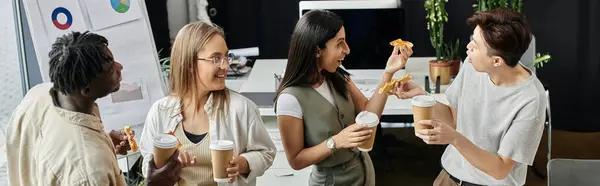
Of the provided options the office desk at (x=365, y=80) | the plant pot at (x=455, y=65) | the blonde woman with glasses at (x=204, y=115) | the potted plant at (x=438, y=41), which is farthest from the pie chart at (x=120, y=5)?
the plant pot at (x=455, y=65)

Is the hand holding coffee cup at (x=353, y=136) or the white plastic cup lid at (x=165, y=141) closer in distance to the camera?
the white plastic cup lid at (x=165, y=141)

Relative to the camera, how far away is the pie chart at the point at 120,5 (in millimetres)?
4402

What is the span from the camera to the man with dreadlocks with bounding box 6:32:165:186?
2.40 m

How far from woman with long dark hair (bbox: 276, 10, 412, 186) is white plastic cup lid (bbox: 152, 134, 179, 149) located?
20.9 inches

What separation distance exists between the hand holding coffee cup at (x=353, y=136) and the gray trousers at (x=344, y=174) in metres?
0.22

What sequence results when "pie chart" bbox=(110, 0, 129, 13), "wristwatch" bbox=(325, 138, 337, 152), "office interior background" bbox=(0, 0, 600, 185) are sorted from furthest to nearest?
"office interior background" bbox=(0, 0, 600, 185), "pie chart" bbox=(110, 0, 129, 13), "wristwatch" bbox=(325, 138, 337, 152)

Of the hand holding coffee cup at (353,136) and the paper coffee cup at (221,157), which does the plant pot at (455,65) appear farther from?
the paper coffee cup at (221,157)

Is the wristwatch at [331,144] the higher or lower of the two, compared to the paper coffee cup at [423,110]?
lower

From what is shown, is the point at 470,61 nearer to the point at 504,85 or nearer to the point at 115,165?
the point at 504,85

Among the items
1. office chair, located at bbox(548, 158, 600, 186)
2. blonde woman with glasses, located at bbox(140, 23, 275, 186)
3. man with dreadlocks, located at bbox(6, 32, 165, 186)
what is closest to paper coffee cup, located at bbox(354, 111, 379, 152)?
blonde woman with glasses, located at bbox(140, 23, 275, 186)

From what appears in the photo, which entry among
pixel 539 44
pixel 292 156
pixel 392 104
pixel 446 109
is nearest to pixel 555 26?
pixel 539 44

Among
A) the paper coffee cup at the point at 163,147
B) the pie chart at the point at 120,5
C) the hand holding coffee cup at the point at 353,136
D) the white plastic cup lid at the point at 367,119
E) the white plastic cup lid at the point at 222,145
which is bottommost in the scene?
the hand holding coffee cup at the point at 353,136

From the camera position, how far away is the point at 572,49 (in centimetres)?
631

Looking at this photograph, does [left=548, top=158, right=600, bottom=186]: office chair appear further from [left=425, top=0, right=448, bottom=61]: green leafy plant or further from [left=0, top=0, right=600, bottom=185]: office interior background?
[left=0, top=0, right=600, bottom=185]: office interior background
